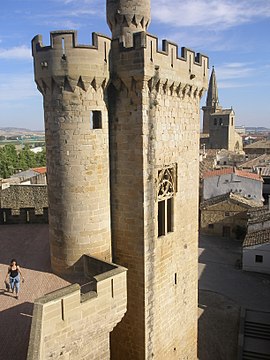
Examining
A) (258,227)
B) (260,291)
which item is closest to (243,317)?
(260,291)

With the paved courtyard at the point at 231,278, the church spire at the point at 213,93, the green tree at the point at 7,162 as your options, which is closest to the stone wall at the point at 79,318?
the paved courtyard at the point at 231,278

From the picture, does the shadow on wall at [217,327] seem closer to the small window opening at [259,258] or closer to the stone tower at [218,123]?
the small window opening at [259,258]

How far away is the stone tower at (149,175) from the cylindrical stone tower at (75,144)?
1.79 feet

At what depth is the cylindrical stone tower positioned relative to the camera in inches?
397

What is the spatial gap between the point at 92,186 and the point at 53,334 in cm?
441

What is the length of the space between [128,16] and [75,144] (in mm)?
5000

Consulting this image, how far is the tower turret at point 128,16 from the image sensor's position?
11703 mm

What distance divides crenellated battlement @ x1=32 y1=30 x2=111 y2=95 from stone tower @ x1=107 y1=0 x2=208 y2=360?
0.67m

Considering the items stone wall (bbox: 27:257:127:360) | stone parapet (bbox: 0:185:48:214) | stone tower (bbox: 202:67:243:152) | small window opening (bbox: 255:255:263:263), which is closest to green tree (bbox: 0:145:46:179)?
stone parapet (bbox: 0:185:48:214)

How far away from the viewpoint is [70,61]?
32.8 ft

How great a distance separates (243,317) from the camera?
817 inches

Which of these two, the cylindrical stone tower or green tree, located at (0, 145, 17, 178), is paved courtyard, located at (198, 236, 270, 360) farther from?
green tree, located at (0, 145, 17, 178)

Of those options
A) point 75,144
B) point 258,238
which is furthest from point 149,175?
point 258,238

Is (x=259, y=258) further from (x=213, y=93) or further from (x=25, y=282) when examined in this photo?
(x=213, y=93)
